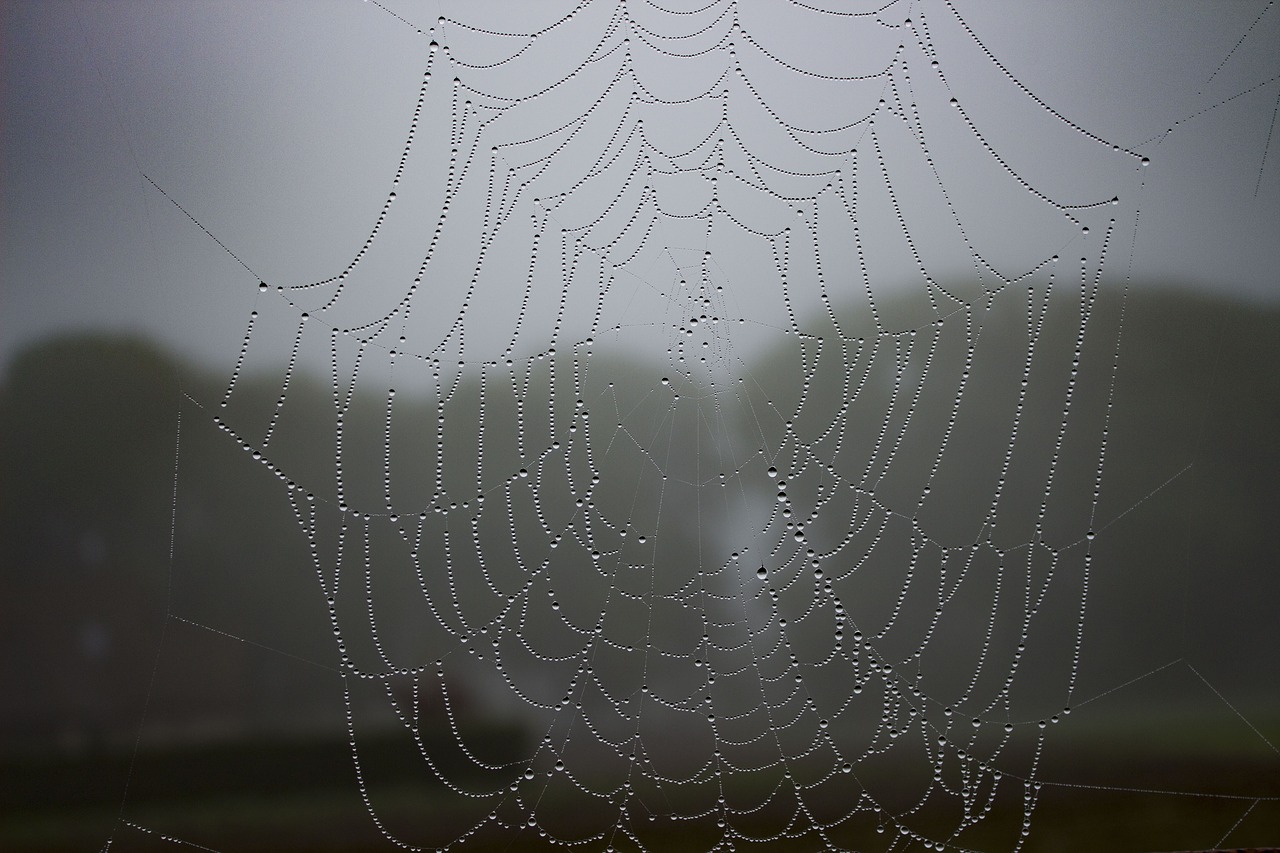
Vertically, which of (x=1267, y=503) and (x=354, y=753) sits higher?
(x=1267, y=503)

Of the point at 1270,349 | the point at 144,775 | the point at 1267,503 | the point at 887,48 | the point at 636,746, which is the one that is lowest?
the point at 144,775

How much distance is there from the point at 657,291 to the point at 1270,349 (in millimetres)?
905

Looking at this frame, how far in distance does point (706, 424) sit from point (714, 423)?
0.01 metres

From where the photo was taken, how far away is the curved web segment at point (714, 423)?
119 centimetres

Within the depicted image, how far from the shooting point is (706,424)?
1249mm

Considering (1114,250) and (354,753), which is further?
(1114,250)

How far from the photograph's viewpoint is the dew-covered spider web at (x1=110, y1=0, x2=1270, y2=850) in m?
1.19

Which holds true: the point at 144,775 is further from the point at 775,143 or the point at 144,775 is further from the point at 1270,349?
the point at 1270,349

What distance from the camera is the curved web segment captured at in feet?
3.91

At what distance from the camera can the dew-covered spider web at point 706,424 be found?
119cm

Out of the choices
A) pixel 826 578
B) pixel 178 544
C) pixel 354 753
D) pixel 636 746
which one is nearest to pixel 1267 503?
pixel 826 578

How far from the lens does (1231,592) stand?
131cm

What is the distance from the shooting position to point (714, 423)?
1.25 meters

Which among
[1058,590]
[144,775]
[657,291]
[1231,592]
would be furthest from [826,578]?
[144,775]
